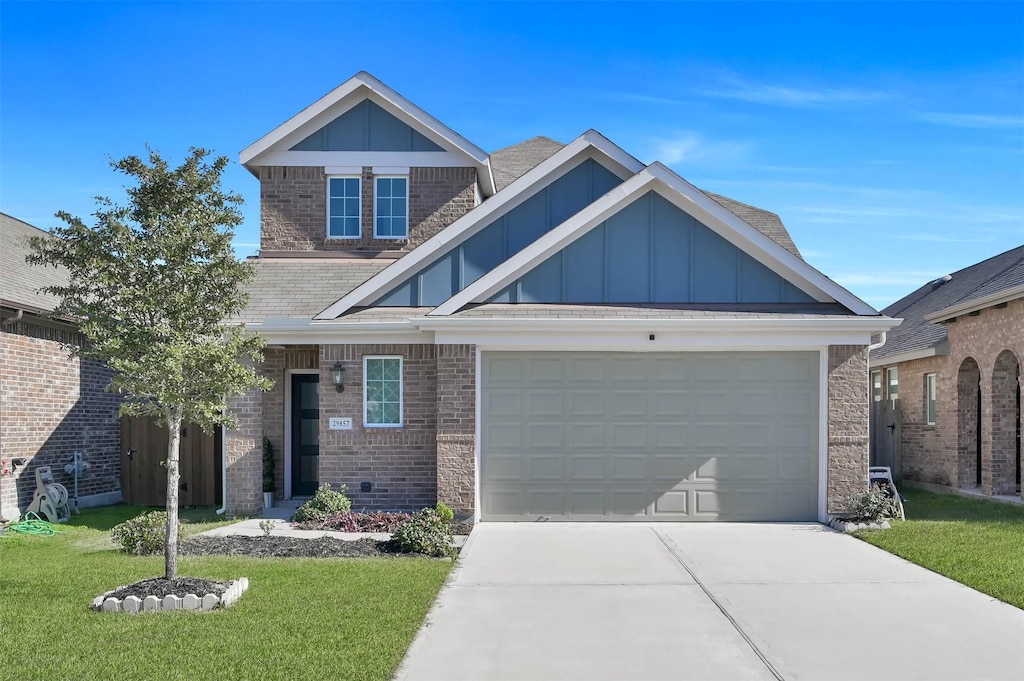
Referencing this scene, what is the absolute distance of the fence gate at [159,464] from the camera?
49.9 feet

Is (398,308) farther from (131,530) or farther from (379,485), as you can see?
(131,530)

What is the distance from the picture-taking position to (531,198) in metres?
14.2

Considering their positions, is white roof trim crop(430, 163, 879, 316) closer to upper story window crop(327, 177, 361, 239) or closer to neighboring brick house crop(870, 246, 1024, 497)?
neighboring brick house crop(870, 246, 1024, 497)

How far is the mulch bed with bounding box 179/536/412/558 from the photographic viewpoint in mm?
10609

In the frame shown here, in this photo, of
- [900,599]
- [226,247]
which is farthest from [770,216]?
[226,247]

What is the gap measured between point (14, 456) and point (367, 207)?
7.23 meters

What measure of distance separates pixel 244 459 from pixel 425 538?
458 centimetres

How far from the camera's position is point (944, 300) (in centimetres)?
2017

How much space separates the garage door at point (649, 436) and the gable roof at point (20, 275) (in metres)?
7.17

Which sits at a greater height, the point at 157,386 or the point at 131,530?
the point at 157,386

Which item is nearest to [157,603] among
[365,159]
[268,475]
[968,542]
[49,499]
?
[268,475]

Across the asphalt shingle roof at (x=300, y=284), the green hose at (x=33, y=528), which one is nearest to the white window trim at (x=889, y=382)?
the asphalt shingle roof at (x=300, y=284)

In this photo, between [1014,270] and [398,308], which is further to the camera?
[1014,270]

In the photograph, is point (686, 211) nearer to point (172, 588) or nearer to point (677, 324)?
point (677, 324)
